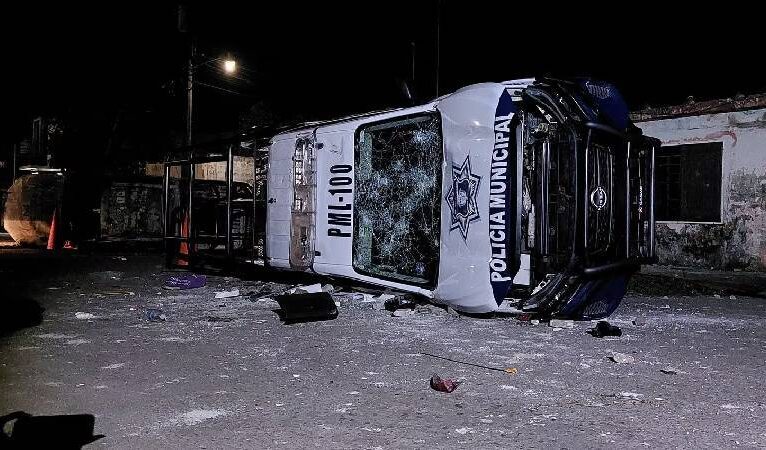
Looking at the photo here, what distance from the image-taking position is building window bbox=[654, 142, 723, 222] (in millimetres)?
11469

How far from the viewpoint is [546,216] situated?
569 cm

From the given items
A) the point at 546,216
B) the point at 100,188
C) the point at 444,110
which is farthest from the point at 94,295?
the point at 100,188

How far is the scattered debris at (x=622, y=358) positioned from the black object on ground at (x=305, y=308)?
2.89 metres

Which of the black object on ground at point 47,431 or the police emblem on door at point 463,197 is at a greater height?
the police emblem on door at point 463,197

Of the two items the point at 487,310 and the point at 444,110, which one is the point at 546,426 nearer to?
the point at 487,310

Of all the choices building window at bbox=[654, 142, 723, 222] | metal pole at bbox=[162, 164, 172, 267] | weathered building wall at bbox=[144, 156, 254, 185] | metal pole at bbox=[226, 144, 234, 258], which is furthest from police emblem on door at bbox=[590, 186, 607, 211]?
weathered building wall at bbox=[144, 156, 254, 185]

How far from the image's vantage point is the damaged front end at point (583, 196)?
546cm

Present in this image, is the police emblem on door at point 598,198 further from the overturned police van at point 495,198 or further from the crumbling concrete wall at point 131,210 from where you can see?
the crumbling concrete wall at point 131,210

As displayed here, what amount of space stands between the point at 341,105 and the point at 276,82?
367cm

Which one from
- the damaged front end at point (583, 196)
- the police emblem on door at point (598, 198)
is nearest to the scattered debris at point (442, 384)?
the damaged front end at point (583, 196)

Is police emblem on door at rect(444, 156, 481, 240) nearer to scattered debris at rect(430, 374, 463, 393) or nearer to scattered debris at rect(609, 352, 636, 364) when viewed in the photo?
scattered debris at rect(609, 352, 636, 364)

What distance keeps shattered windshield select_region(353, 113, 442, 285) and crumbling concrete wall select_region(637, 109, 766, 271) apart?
7119 mm

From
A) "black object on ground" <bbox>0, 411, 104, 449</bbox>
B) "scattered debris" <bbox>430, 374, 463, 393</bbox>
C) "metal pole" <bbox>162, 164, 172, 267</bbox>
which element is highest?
"metal pole" <bbox>162, 164, 172, 267</bbox>

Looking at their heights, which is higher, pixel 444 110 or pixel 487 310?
pixel 444 110
